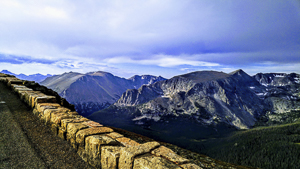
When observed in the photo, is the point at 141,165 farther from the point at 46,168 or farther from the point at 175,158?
the point at 46,168

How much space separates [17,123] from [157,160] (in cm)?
848

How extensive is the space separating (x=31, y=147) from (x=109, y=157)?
381 centimetres

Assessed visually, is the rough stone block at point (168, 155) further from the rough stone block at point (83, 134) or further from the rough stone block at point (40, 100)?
the rough stone block at point (40, 100)

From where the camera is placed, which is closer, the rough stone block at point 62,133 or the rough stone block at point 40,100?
the rough stone block at point 62,133

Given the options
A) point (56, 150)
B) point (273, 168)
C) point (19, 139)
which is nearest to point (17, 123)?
point (19, 139)

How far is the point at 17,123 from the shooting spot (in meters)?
8.16

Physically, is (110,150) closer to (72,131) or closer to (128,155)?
(128,155)

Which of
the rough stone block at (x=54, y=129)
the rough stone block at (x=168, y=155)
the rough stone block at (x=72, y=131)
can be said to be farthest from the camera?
the rough stone block at (x=54, y=129)

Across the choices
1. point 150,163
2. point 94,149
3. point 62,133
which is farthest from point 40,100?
point 150,163

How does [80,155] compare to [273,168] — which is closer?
[80,155]

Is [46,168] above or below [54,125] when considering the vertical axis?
below

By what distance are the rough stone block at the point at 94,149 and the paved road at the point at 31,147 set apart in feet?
0.84

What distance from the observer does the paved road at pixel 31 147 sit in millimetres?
5318

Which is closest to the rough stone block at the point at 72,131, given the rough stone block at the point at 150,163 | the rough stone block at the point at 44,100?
the rough stone block at the point at 150,163
